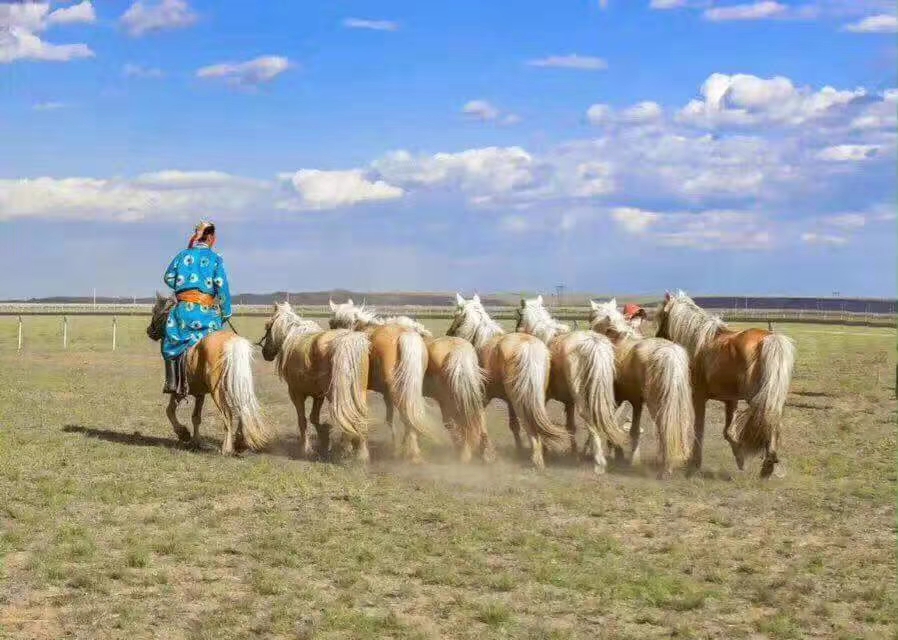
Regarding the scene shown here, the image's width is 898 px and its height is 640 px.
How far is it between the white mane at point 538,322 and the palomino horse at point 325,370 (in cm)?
303

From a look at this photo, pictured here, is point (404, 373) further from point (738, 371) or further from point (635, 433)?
point (738, 371)

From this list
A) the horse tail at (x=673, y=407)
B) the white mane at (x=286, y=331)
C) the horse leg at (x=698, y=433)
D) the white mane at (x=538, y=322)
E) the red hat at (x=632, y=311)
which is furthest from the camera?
the red hat at (x=632, y=311)

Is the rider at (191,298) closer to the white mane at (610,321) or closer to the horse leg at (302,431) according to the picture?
the horse leg at (302,431)

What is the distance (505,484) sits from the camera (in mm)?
12180

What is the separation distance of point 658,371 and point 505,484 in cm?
237

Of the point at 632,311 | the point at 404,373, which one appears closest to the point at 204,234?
the point at 404,373

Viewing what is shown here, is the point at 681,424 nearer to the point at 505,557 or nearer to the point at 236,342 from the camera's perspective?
the point at 505,557

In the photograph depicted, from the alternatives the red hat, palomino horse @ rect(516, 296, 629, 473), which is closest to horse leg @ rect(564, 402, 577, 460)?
palomino horse @ rect(516, 296, 629, 473)

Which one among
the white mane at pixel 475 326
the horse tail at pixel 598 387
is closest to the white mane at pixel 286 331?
the white mane at pixel 475 326

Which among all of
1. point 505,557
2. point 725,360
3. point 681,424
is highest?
point 725,360

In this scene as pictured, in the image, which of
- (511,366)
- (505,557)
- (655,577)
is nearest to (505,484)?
(511,366)

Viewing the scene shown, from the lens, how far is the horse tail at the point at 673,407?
40.3ft

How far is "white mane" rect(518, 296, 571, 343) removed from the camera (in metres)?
15.3

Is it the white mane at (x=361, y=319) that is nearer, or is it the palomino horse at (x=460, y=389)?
the palomino horse at (x=460, y=389)
